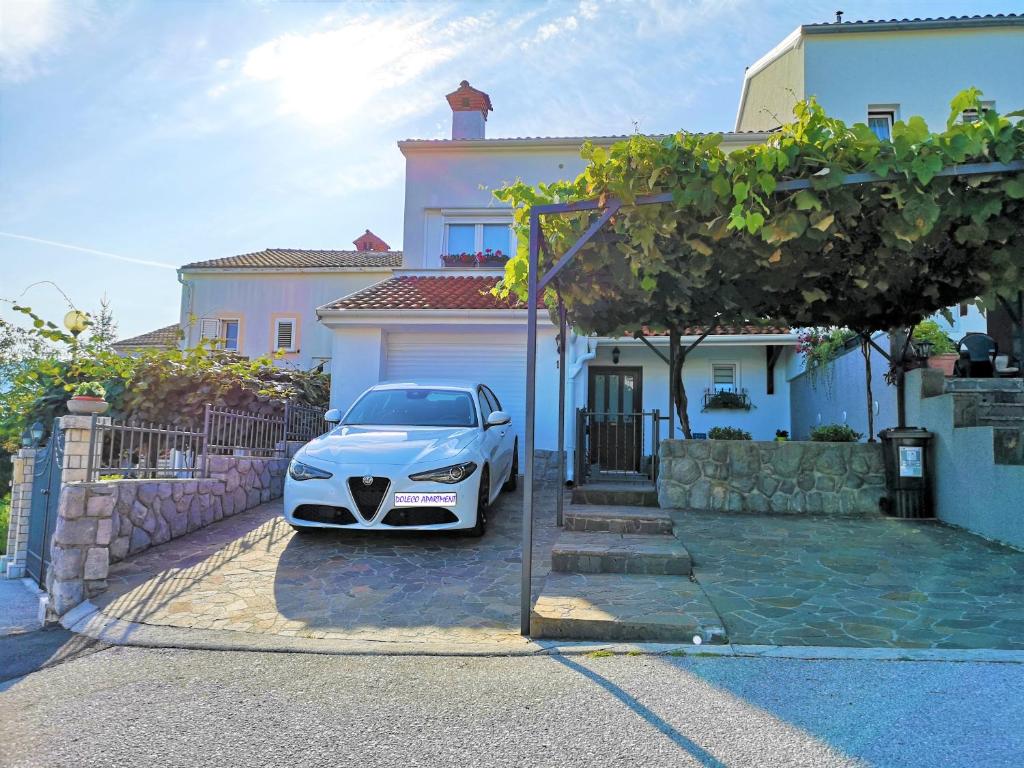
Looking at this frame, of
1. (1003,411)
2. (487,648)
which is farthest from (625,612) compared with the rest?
(1003,411)

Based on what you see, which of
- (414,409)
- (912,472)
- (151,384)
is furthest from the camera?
(151,384)

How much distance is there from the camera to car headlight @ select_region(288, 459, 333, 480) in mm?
5816

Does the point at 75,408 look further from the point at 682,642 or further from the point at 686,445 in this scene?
the point at 686,445

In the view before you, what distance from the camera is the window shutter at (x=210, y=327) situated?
1983 cm

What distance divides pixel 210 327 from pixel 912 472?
62.2 feet

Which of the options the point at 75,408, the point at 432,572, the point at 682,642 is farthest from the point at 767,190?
the point at 75,408

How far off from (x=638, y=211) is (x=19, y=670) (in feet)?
15.4

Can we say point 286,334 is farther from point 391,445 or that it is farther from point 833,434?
point 833,434

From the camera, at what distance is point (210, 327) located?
19.9 metres

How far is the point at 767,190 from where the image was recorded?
154 inches

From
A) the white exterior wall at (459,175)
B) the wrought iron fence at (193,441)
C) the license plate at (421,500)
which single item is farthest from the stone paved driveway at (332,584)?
the white exterior wall at (459,175)

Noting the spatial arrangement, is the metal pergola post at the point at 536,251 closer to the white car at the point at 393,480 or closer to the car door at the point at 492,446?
the white car at the point at 393,480

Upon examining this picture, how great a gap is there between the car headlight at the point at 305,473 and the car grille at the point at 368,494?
0.86ft

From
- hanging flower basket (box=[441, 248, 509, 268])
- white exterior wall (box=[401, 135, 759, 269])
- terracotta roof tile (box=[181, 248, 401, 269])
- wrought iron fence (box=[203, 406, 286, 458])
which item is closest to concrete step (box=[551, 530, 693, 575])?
wrought iron fence (box=[203, 406, 286, 458])
